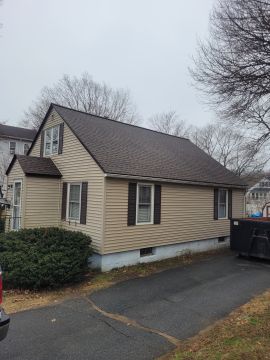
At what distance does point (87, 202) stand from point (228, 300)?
5.35 metres

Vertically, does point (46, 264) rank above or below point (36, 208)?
below

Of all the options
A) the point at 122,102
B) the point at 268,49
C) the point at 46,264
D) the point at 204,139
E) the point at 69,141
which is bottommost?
the point at 46,264

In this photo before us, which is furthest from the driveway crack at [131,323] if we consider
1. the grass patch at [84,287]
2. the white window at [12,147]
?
the white window at [12,147]

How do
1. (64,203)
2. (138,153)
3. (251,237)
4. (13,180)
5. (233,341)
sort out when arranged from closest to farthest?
(233,341)
(64,203)
(251,237)
(13,180)
(138,153)

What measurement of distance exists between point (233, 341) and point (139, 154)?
8299 millimetres

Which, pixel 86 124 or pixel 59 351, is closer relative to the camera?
pixel 59 351

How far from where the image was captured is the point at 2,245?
9.19 m

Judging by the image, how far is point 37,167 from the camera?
38.3ft

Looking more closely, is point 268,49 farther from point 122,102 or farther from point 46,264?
point 122,102

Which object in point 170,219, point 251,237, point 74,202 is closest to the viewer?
point 74,202

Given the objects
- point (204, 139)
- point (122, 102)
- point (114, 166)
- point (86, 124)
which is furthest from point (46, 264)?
point (204, 139)

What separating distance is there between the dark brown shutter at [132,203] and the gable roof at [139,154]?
16.9 inches

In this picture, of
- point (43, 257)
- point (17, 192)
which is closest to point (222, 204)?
point (17, 192)

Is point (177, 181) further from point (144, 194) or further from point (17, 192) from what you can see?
point (17, 192)
